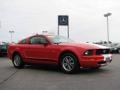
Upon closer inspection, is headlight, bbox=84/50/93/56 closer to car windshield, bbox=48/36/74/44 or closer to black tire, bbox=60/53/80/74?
black tire, bbox=60/53/80/74

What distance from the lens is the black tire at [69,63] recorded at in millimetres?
10945

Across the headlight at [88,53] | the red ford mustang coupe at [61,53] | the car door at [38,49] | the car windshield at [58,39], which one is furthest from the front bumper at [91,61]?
the car door at [38,49]

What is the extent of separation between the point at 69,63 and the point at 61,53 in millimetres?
499

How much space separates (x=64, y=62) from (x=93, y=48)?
121 centimetres

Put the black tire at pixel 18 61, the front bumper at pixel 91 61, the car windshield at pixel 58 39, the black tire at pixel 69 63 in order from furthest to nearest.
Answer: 1. the black tire at pixel 18 61
2. the car windshield at pixel 58 39
3. the black tire at pixel 69 63
4. the front bumper at pixel 91 61

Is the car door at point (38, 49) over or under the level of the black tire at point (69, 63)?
over

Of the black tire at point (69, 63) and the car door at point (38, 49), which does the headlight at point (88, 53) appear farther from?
the car door at point (38, 49)

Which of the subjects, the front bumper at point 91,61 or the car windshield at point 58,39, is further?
the car windshield at point 58,39

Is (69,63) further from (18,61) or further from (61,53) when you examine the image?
(18,61)

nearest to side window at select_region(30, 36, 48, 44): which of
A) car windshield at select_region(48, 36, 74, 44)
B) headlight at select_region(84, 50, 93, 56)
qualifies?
car windshield at select_region(48, 36, 74, 44)

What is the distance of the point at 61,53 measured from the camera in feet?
37.3

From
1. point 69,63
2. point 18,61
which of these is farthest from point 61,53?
point 18,61

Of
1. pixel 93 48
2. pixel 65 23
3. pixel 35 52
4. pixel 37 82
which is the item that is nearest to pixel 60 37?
pixel 35 52

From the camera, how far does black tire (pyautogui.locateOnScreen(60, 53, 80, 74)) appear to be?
10.9 meters
